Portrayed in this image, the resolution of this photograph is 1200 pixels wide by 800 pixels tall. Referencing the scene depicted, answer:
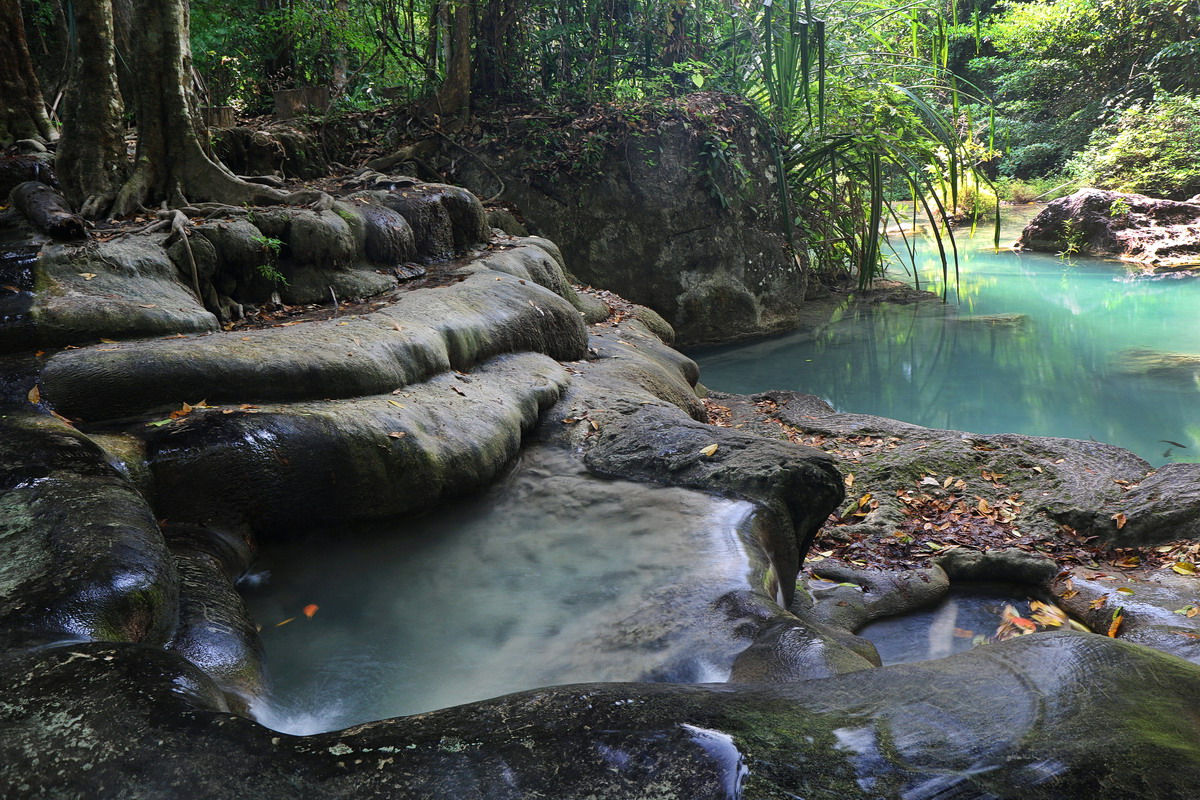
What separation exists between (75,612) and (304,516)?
58.9 inches

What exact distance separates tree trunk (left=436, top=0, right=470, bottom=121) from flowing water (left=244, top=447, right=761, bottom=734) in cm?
778

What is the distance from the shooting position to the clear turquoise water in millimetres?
8398

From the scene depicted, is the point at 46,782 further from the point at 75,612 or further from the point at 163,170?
the point at 163,170

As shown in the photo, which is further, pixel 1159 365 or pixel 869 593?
pixel 1159 365

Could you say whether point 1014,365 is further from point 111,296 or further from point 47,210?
point 47,210

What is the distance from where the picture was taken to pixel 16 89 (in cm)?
667

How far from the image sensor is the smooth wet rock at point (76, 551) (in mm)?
1960

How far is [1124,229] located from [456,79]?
14.0 m

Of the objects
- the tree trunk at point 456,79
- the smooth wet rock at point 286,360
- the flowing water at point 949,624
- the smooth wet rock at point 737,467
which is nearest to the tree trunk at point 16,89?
the smooth wet rock at point 286,360

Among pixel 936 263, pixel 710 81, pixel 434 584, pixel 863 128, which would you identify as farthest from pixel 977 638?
pixel 936 263

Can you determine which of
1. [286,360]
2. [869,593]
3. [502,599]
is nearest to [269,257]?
[286,360]

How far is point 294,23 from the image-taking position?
10.5 meters

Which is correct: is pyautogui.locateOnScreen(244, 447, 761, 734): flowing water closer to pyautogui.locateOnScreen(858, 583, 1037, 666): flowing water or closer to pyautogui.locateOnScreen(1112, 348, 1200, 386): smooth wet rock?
pyautogui.locateOnScreen(858, 583, 1037, 666): flowing water

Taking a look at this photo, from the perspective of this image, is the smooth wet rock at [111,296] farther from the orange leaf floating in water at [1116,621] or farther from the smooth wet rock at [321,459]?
the orange leaf floating in water at [1116,621]
